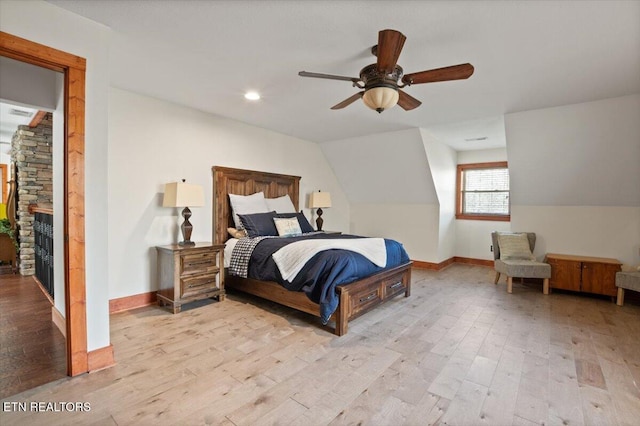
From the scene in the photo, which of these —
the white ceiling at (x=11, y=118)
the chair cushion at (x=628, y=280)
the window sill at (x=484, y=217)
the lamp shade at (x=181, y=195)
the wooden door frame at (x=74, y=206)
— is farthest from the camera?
the window sill at (x=484, y=217)

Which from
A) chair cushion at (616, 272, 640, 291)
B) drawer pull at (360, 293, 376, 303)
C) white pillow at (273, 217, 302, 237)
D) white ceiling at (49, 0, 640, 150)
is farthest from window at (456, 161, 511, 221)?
drawer pull at (360, 293, 376, 303)

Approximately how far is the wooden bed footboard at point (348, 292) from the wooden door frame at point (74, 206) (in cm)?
170

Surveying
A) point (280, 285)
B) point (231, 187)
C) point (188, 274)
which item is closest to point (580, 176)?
point (280, 285)

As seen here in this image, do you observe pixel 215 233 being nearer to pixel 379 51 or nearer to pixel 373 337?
pixel 373 337

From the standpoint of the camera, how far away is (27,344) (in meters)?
2.44

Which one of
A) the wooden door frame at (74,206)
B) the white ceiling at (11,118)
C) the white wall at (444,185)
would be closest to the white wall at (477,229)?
the white wall at (444,185)

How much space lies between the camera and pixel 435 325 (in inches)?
117

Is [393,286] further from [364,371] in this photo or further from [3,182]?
[3,182]

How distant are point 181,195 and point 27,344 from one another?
1776 millimetres

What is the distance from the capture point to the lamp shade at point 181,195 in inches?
131

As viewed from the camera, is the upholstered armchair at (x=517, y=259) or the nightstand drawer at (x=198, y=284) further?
the upholstered armchair at (x=517, y=259)

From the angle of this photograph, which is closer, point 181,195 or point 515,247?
point 181,195

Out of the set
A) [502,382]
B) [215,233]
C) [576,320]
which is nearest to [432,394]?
[502,382]

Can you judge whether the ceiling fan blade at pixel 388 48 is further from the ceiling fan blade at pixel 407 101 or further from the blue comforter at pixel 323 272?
the blue comforter at pixel 323 272
